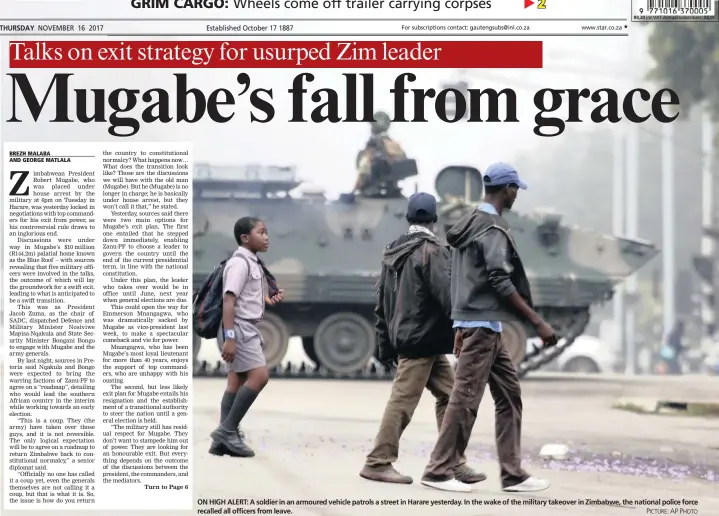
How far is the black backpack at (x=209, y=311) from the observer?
8133 mm

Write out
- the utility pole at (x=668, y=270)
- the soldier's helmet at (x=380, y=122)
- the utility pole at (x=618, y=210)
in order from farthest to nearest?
the utility pole at (x=618, y=210) → the utility pole at (x=668, y=270) → the soldier's helmet at (x=380, y=122)

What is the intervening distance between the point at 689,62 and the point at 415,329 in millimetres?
7194

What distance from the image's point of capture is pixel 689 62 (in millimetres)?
13891

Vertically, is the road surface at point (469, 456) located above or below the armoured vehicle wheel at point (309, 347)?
below

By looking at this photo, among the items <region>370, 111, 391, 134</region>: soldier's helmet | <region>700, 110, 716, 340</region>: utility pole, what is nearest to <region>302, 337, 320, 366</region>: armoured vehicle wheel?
<region>370, 111, 391, 134</region>: soldier's helmet

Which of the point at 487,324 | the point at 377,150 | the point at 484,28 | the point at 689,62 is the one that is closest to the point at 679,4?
the point at 484,28

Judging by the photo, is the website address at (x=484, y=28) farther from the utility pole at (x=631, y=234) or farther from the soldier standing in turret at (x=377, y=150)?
the utility pole at (x=631, y=234)

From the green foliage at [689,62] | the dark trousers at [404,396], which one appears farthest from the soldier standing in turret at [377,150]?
the green foliage at [689,62]

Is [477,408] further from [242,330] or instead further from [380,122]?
[380,122]

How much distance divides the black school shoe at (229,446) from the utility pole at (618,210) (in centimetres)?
2787

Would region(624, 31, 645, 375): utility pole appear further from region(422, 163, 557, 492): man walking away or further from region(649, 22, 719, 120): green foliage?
region(422, 163, 557, 492): man walking away

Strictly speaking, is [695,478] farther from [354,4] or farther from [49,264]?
[49,264]

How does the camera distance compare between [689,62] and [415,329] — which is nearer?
[415,329]

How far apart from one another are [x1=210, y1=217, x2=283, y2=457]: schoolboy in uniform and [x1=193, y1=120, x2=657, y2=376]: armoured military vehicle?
6.48 meters
